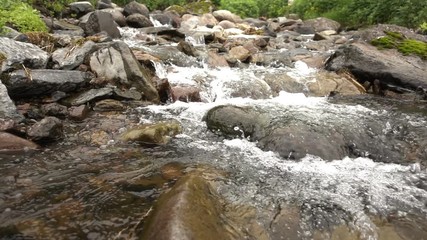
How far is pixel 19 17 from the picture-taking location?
937 centimetres

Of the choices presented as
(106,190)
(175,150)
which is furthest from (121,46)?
(106,190)

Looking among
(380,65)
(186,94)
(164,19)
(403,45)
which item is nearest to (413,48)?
(403,45)

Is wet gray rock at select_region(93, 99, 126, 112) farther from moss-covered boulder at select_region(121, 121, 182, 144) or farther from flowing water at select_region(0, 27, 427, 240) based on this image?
moss-covered boulder at select_region(121, 121, 182, 144)

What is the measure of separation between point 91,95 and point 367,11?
17801 mm

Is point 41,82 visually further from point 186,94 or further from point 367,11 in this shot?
point 367,11

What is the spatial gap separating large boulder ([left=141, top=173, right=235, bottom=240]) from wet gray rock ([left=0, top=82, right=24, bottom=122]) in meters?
3.59

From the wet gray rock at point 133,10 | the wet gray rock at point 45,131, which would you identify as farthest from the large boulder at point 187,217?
the wet gray rock at point 133,10

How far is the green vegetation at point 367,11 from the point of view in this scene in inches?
657

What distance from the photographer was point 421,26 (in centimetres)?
1480

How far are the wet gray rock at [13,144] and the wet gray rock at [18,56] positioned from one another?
5.83 feet

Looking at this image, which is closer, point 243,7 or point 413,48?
point 413,48

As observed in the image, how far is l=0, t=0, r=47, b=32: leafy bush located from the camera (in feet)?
30.3

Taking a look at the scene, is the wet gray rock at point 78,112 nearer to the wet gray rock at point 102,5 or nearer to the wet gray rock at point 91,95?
the wet gray rock at point 91,95

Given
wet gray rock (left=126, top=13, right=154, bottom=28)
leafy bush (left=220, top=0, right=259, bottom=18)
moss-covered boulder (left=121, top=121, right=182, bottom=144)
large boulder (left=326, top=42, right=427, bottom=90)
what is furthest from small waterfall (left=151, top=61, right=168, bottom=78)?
leafy bush (left=220, top=0, right=259, bottom=18)
